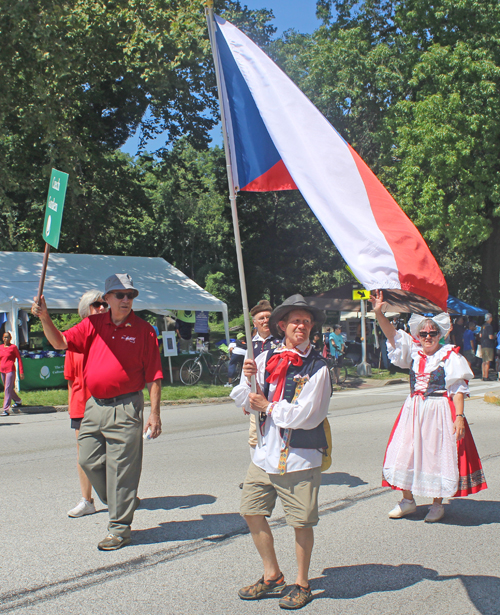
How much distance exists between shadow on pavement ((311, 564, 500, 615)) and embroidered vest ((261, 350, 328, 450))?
36.5 inches

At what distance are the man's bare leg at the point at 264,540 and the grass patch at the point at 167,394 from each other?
10.8m

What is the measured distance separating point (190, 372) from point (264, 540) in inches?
558

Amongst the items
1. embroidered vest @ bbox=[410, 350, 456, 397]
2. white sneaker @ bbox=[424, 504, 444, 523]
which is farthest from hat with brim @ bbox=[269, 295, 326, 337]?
white sneaker @ bbox=[424, 504, 444, 523]

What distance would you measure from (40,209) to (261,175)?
22.3 m

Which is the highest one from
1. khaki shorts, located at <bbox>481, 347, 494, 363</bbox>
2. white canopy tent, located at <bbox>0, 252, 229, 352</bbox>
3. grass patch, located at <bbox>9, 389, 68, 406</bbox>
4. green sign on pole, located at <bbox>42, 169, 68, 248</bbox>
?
white canopy tent, located at <bbox>0, 252, 229, 352</bbox>

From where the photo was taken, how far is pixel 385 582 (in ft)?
12.8

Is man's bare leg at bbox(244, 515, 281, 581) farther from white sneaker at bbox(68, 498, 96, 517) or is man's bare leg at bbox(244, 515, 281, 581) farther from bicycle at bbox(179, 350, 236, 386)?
bicycle at bbox(179, 350, 236, 386)

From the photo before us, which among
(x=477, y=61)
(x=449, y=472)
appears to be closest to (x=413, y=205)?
(x=477, y=61)

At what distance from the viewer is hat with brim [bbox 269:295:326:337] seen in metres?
3.77

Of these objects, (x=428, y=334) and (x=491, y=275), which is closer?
(x=428, y=334)

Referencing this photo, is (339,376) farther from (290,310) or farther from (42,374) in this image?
(290,310)

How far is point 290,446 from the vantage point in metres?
3.62

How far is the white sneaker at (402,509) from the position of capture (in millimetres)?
5289

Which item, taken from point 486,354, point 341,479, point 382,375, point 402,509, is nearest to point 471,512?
point 402,509
